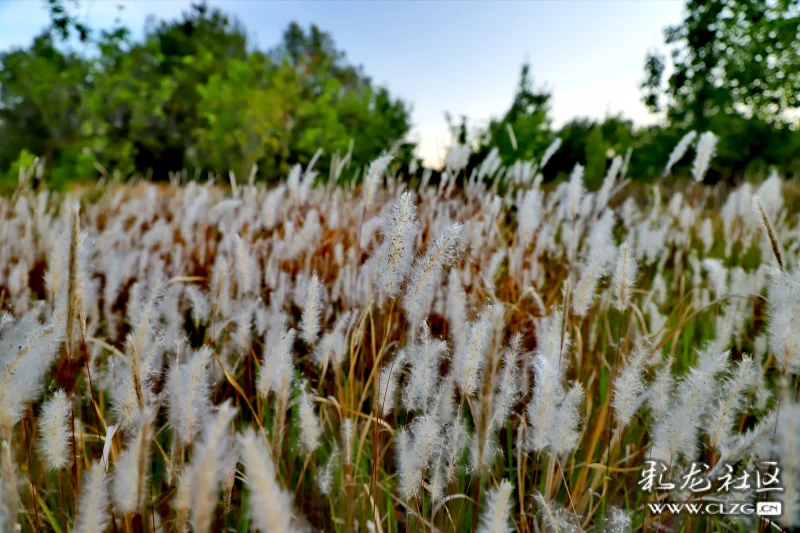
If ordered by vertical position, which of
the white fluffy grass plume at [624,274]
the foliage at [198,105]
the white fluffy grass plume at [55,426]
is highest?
the foliage at [198,105]

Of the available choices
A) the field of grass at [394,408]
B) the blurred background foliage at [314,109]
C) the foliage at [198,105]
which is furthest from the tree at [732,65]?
the field of grass at [394,408]

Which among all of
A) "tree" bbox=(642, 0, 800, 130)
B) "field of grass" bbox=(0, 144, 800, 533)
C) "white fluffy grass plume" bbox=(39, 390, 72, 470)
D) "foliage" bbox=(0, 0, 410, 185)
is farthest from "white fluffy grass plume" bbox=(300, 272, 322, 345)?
"tree" bbox=(642, 0, 800, 130)

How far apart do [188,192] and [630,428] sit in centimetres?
239

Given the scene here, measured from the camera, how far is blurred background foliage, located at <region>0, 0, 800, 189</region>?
7.39m

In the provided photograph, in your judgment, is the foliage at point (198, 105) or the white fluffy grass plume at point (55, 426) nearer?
the white fluffy grass plume at point (55, 426)

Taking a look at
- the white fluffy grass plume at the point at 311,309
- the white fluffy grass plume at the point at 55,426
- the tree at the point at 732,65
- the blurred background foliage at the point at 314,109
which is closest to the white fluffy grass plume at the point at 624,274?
the white fluffy grass plume at the point at 311,309

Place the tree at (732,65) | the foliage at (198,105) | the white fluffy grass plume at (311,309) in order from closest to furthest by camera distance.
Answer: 1. the white fluffy grass plume at (311,309)
2. the foliage at (198,105)
3. the tree at (732,65)

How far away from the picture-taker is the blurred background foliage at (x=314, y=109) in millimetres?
7395

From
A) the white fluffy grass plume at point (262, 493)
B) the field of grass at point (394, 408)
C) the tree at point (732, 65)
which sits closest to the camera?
the white fluffy grass plume at point (262, 493)

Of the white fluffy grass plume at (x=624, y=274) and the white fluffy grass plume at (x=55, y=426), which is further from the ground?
the white fluffy grass plume at (x=624, y=274)

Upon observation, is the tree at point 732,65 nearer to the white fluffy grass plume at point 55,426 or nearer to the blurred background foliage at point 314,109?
the blurred background foliage at point 314,109

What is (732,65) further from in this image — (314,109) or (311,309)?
(311,309)

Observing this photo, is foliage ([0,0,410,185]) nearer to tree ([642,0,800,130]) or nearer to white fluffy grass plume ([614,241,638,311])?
white fluffy grass plume ([614,241,638,311])

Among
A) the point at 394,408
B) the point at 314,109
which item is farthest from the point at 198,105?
the point at 394,408
